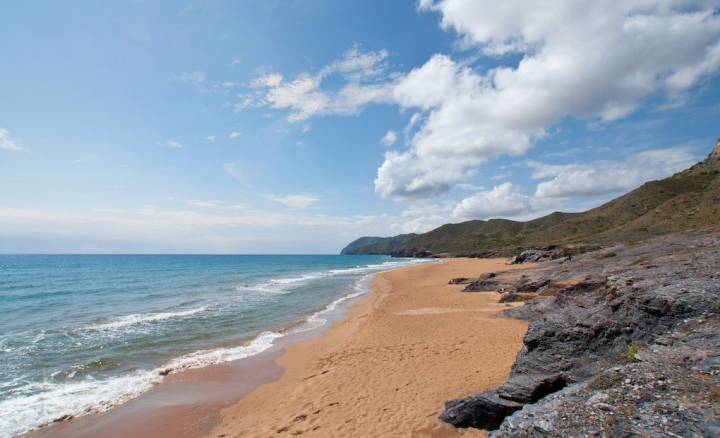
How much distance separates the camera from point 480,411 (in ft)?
23.7

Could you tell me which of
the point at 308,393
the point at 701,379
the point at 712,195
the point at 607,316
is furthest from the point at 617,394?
the point at 712,195

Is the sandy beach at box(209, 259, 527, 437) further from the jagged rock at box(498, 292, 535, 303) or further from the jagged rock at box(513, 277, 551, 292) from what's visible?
the jagged rock at box(513, 277, 551, 292)

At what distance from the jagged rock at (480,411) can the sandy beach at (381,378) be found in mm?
211

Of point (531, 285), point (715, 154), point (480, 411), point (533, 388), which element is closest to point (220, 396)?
point (480, 411)

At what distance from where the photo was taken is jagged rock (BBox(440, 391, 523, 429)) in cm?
697

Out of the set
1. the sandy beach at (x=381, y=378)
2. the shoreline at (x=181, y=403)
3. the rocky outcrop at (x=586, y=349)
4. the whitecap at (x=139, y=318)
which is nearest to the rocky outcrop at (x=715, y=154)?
the sandy beach at (x=381, y=378)

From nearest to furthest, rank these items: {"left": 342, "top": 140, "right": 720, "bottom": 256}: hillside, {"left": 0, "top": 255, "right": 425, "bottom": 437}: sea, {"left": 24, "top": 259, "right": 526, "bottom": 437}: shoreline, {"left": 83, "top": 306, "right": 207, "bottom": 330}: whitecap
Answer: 1. {"left": 24, "top": 259, "right": 526, "bottom": 437}: shoreline
2. {"left": 0, "top": 255, "right": 425, "bottom": 437}: sea
3. {"left": 83, "top": 306, "right": 207, "bottom": 330}: whitecap
4. {"left": 342, "top": 140, "right": 720, "bottom": 256}: hillside

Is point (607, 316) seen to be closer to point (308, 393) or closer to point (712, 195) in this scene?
point (308, 393)

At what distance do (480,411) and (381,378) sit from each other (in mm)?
4420

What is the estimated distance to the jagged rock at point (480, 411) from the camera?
6973 mm

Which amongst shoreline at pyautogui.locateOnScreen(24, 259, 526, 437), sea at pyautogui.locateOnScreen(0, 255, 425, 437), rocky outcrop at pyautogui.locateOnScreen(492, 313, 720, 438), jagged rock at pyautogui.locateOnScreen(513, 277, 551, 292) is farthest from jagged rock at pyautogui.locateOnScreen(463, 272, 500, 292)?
rocky outcrop at pyautogui.locateOnScreen(492, 313, 720, 438)

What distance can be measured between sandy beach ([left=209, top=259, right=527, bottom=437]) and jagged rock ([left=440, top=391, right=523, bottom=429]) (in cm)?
21

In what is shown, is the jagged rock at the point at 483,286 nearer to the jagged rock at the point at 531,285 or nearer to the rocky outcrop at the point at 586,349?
the jagged rock at the point at 531,285

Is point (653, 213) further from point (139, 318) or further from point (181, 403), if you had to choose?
point (139, 318)
